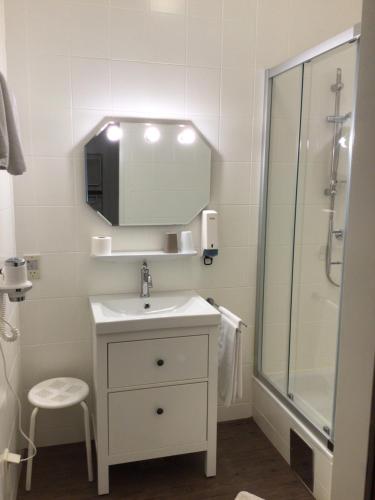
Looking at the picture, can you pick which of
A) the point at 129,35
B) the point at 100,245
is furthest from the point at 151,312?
the point at 129,35

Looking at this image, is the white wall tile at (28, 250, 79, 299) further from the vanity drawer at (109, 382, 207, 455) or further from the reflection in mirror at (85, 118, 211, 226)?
the vanity drawer at (109, 382, 207, 455)

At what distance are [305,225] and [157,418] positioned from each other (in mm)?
1256

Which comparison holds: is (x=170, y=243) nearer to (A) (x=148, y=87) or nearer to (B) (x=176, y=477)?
(A) (x=148, y=87)

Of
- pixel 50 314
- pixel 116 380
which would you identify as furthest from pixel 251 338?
pixel 50 314

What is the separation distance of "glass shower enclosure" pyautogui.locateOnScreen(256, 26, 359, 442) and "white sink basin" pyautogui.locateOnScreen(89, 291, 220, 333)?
0.53 meters

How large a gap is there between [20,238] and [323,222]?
5.22ft

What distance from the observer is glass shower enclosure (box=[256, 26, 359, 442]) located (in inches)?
89.8

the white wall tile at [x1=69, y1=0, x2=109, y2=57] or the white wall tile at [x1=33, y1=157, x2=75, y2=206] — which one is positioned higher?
Answer: the white wall tile at [x1=69, y1=0, x2=109, y2=57]

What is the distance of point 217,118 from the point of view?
2547 mm

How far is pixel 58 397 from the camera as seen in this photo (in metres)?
2.22

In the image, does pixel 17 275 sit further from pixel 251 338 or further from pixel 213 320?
pixel 251 338

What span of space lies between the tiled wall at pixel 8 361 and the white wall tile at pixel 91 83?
1.15 ft

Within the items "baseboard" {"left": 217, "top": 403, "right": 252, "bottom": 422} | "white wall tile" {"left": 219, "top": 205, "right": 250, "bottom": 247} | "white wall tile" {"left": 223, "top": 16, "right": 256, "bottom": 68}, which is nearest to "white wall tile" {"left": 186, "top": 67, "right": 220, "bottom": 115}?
"white wall tile" {"left": 223, "top": 16, "right": 256, "bottom": 68}

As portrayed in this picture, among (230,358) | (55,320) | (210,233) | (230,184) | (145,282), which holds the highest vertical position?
(230,184)
